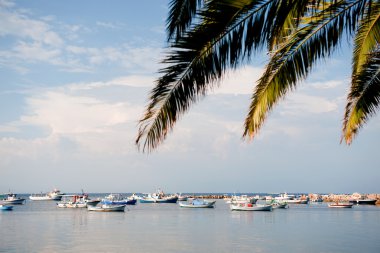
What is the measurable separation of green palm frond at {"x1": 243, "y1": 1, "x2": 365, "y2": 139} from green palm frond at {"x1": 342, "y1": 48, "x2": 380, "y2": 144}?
179cm

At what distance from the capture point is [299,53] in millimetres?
5988

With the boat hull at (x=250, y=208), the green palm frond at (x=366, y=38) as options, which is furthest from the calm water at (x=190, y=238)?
the green palm frond at (x=366, y=38)

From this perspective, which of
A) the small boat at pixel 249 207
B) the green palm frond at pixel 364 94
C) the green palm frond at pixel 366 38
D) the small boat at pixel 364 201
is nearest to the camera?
the green palm frond at pixel 366 38

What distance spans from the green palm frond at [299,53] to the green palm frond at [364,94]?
70.4 inches

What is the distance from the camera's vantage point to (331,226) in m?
Result: 51.8

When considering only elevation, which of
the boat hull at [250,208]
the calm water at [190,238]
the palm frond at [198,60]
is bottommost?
the calm water at [190,238]

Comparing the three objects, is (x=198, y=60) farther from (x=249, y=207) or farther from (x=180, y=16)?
(x=249, y=207)

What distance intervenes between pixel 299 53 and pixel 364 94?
2.52 metres

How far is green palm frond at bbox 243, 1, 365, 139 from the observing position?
5.64 m

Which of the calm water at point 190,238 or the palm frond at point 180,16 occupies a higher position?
the palm frond at point 180,16

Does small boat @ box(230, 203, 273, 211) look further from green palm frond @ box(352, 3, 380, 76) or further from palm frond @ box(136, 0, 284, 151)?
palm frond @ box(136, 0, 284, 151)

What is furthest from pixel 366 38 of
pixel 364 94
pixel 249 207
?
pixel 249 207

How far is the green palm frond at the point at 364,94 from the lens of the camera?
25.1ft

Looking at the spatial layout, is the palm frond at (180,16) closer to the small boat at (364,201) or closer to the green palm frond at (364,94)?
the green palm frond at (364,94)
